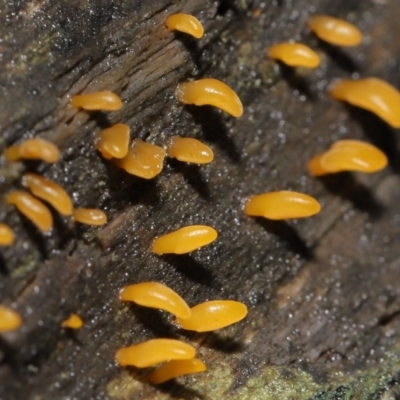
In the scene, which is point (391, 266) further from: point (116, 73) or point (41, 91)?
point (41, 91)

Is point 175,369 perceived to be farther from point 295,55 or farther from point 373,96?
point 373,96

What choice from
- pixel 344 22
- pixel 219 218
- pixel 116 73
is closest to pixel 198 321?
pixel 219 218

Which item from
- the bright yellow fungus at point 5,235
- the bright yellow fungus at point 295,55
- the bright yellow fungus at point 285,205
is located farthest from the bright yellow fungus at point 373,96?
the bright yellow fungus at point 5,235

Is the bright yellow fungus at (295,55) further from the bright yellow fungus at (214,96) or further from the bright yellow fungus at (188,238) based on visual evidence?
the bright yellow fungus at (188,238)

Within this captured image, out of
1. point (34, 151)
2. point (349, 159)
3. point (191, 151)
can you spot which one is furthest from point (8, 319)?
point (349, 159)

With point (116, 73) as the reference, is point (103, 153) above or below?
below
